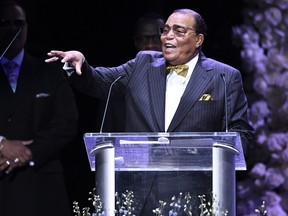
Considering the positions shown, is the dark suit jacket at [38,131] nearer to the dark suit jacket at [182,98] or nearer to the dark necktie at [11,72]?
the dark necktie at [11,72]

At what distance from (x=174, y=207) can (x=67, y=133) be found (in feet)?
7.52

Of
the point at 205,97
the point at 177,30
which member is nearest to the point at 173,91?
the point at 205,97

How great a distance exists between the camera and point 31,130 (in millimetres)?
6180

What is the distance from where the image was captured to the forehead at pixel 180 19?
15.7 ft

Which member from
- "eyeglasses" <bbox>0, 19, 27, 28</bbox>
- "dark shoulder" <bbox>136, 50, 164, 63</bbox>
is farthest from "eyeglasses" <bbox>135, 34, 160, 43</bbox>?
"dark shoulder" <bbox>136, 50, 164, 63</bbox>

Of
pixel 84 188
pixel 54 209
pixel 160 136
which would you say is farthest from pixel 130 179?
pixel 84 188

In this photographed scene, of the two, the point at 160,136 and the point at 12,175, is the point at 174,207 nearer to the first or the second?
the point at 160,136

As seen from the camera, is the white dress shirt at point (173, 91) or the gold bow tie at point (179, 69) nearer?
the white dress shirt at point (173, 91)

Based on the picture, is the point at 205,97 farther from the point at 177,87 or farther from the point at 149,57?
the point at 149,57

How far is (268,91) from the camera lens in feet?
22.8

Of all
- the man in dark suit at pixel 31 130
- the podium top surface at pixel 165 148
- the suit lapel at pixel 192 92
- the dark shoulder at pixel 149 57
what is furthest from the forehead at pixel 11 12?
the podium top surface at pixel 165 148

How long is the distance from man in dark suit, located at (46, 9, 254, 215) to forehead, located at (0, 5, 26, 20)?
4.99 feet

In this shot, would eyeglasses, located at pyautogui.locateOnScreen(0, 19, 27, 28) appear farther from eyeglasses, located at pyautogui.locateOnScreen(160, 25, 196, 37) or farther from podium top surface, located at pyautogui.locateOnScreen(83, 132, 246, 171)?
podium top surface, located at pyautogui.locateOnScreen(83, 132, 246, 171)

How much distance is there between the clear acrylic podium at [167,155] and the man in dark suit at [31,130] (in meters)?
1.96
